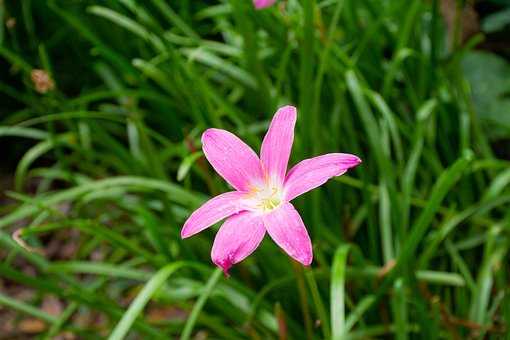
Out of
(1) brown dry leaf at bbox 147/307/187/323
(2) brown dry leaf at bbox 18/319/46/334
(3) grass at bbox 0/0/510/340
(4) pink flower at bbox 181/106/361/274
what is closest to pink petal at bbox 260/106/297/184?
(4) pink flower at bbox 181/106/361/274

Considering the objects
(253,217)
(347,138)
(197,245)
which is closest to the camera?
(253,217)

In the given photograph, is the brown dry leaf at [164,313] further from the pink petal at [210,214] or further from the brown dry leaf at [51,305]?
the pink petal at [210,214]

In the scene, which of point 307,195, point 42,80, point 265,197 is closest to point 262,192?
point 265,197

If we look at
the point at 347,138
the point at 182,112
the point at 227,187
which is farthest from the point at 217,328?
the point at 182,112

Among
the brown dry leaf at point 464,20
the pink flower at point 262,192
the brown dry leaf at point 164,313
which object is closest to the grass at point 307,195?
the brown dry leaf at point 164,313

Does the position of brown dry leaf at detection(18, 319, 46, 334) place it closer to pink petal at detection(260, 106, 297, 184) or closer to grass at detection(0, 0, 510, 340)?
grass at detection(0, 0, 510, 340)

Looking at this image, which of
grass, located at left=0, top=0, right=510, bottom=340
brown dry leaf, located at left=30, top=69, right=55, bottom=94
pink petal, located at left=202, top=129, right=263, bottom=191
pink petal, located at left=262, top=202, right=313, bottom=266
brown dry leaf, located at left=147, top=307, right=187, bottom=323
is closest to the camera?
pink petal, located at left=262, top=202, right=313, bottom=266

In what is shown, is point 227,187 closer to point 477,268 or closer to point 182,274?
point 182,274
